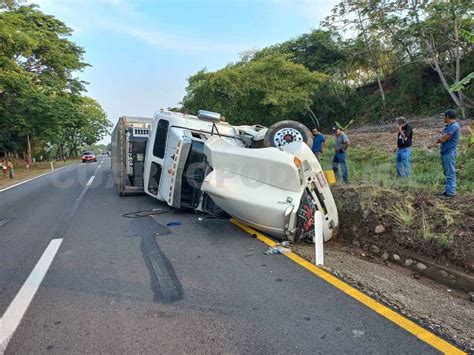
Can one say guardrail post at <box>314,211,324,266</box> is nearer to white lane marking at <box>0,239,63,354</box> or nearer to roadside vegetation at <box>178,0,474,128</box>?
white lane marking at <box>0,239,63,354</box>

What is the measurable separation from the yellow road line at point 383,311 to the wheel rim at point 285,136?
3628 mm

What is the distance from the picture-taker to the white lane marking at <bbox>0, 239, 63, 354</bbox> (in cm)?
310

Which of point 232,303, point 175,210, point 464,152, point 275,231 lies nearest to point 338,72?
point 464,152

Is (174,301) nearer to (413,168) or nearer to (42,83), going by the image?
Answer: (413,168)

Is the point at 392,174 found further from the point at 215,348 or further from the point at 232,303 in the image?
the point at 215,348

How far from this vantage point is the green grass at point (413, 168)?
22.4ft

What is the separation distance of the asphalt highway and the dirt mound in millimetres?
1561

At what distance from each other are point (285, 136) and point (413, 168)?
126 inches

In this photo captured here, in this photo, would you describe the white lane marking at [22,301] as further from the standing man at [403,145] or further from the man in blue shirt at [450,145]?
the standing man at [403,145]

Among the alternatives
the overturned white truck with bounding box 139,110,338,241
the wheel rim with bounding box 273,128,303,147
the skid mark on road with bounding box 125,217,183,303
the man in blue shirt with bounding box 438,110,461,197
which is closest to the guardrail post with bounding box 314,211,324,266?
the overturned white truck with bounding box 139,110,338,241

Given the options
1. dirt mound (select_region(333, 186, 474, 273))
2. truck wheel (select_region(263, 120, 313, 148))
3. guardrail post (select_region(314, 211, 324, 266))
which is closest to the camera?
dirt mound (select_region(333, 186, 474, 273))

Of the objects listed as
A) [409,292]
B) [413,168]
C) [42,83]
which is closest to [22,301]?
[409,292]

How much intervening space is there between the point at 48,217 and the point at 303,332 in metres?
6.89

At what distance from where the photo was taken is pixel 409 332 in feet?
9.70
